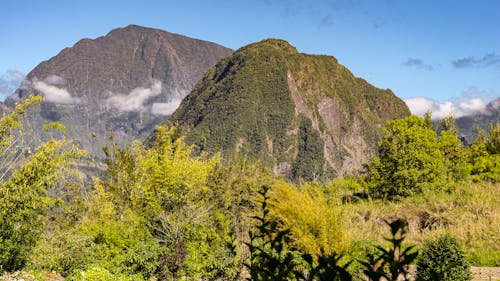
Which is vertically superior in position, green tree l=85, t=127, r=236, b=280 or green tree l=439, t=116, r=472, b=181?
green tree l=439, t=116, r=472, b=181

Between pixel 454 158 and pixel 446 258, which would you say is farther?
pixel 454 158

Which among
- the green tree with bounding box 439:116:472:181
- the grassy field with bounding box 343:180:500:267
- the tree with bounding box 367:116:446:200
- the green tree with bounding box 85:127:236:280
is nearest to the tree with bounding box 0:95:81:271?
the green tree with bounding box 85:127:236:280

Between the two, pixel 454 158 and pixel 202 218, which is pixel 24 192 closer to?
pixel 202 218

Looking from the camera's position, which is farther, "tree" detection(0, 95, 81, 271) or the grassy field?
the grassy field

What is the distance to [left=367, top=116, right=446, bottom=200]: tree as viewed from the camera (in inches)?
669

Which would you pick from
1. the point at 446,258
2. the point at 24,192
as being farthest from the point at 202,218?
the point at 446,258

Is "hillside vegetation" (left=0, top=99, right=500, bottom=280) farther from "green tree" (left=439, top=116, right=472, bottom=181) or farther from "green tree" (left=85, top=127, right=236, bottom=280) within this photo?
"green tree" (left=439, top=116, right=472, bottom=181)

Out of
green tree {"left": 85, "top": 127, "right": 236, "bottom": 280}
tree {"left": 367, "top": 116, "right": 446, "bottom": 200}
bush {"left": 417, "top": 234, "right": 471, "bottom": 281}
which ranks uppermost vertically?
tree {"left": 367, "top": 116, "right": 446, "bottom": 200}

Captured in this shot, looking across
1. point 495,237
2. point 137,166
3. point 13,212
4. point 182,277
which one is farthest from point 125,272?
point 495,237

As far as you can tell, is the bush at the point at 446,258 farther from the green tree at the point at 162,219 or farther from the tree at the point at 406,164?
the tree at the point at 406,164

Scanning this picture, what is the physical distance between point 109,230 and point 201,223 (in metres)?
2.71

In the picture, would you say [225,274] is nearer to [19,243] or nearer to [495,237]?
[19,243]

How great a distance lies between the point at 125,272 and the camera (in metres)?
10.6

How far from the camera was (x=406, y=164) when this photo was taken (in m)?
17.5
